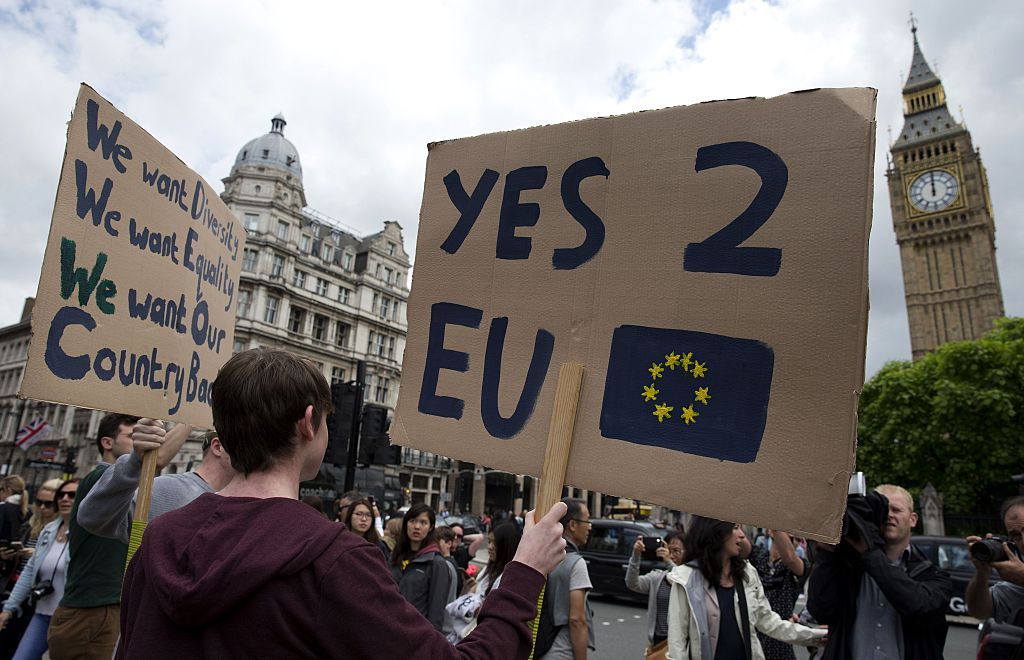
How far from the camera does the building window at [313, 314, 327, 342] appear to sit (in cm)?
4038

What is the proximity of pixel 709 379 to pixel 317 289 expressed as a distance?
41.1 meters

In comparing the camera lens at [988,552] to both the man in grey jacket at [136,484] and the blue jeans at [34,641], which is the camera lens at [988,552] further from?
the blue jeans at [34,641]

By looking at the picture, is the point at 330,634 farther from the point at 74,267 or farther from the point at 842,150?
the point at 74,267

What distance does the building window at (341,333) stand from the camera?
41688 mm

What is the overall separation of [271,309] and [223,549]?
38771 mm

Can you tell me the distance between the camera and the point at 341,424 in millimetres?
9602

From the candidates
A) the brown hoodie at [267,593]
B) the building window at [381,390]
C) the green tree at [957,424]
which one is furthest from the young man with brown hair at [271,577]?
the building window at [381,390]

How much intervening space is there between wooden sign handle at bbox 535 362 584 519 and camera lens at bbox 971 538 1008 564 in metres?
2.23

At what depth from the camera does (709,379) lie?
1.67 meters

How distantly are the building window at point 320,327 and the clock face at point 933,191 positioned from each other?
5935 centimetres

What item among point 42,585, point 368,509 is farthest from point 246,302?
point 42,585

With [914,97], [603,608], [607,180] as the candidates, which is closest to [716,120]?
[607,180]

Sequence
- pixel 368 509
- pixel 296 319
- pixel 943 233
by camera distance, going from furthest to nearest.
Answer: pixel 943 233, pixel 296 319, pixel 368 509

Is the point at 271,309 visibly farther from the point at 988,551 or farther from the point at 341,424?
the point at 988,551
